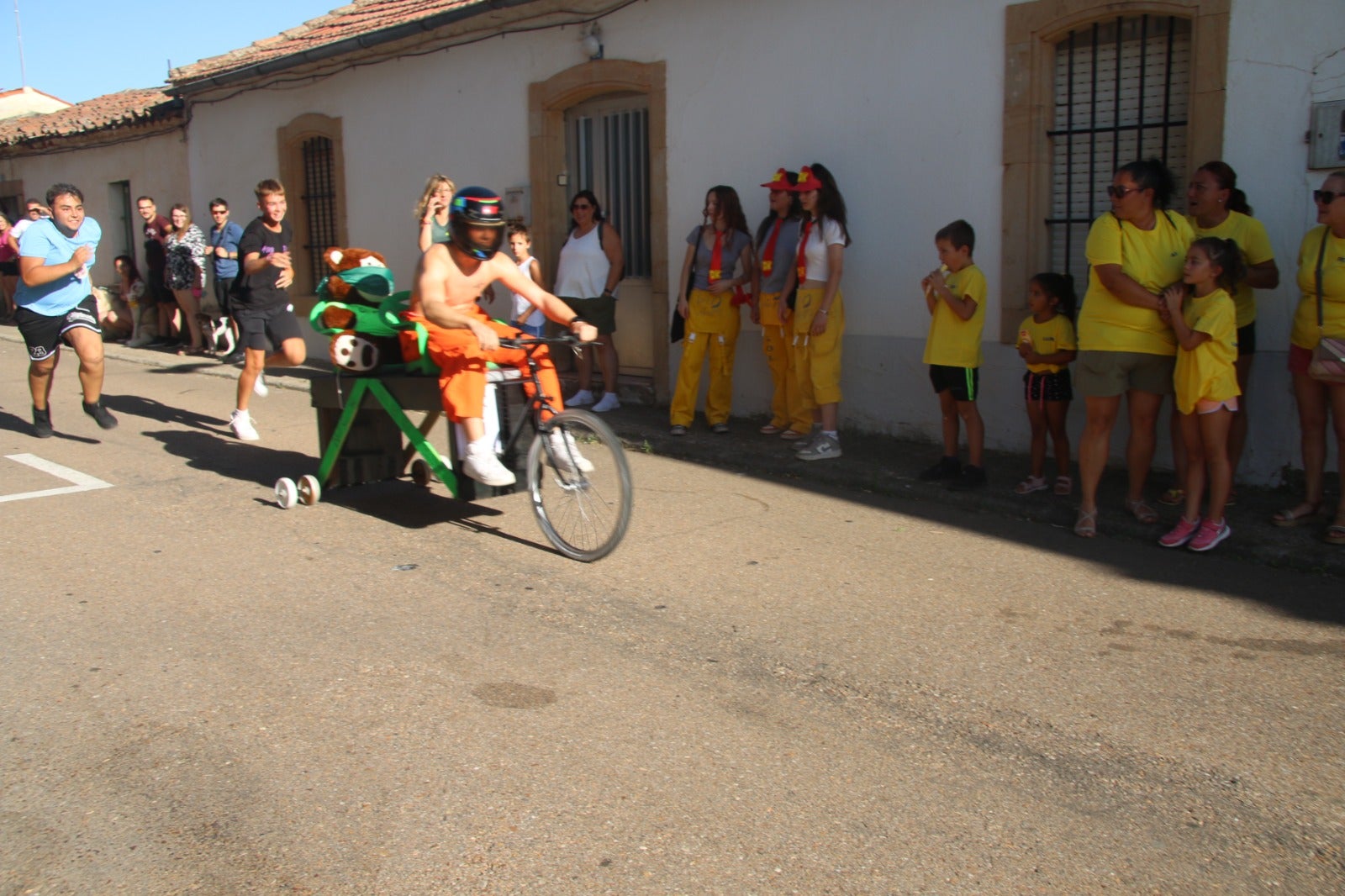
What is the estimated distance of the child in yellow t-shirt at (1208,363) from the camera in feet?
18.1

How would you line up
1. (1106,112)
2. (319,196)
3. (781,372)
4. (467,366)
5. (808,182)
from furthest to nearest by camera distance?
1. (319,196)
2. (781,372)
3. (808,182)
4. (1106,112)
5. (467,366)

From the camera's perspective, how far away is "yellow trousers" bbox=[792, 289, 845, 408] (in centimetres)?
785

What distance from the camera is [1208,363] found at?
5559mm

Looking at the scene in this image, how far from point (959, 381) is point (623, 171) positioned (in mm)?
4908

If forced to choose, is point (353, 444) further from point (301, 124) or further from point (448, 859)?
point (301, 124)

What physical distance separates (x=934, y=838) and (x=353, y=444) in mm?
4300

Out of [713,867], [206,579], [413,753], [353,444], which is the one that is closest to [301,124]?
[353,444]

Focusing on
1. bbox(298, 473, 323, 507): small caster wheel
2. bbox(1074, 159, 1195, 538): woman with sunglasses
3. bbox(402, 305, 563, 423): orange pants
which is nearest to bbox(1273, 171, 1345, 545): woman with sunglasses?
bbox(1074, 159, 1195, 538): woman with sunglasses

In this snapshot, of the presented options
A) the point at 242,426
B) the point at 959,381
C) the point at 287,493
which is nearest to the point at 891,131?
the point at 959,381

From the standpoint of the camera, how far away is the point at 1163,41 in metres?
7.11

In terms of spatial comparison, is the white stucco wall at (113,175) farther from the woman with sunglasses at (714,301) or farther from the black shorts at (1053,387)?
the black shorts at (1053,387)

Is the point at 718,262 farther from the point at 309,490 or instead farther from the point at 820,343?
the point at 309,490

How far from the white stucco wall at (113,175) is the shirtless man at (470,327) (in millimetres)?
12314

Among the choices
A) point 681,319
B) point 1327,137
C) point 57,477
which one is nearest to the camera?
point 1327,137
